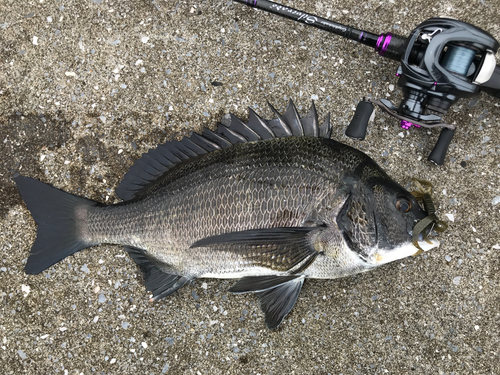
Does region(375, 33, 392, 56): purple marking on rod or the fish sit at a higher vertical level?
region(375, 33, 392, 56): purple marking on rod

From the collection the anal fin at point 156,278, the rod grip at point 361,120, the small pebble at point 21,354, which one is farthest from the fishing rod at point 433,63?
the small pebble at point 21,354

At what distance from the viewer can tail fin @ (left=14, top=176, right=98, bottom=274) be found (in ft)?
7.25

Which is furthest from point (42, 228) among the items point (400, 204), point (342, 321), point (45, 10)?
point (400, 204)

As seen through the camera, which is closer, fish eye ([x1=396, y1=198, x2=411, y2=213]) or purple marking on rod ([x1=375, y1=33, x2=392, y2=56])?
fish eye ([x1=396, y1=198, x2=411, y2=213])

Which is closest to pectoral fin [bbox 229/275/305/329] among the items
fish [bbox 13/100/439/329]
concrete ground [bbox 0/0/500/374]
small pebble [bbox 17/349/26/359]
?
fish [bbox 13/100/439/329]

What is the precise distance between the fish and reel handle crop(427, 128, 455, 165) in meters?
0.43

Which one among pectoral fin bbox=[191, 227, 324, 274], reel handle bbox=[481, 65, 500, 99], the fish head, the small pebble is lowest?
the small pebble

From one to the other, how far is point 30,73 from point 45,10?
0.48 metres

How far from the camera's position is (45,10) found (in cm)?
245

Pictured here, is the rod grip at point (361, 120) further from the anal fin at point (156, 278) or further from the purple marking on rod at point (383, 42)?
the anal fin at point (156, 278)

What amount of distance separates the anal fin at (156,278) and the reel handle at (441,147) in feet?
5.83

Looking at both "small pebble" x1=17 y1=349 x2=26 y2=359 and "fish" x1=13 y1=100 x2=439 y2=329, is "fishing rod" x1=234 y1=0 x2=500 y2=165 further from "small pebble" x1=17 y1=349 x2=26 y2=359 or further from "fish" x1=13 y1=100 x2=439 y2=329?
"small pebble" x1=17 y1=349 x2=26 y2=359

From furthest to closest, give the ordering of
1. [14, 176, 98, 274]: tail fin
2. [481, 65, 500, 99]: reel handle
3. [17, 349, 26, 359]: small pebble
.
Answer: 1. [17, 349, 26, 359]: small pebble
2. [14, 176, 98, 274]: tail fin
3. [481, 65, 500, 99]: reel handle

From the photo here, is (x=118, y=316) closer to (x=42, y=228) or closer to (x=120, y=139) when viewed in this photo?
(x=42, y=228)
